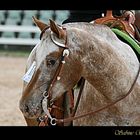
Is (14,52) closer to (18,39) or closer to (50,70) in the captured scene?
(18,39)

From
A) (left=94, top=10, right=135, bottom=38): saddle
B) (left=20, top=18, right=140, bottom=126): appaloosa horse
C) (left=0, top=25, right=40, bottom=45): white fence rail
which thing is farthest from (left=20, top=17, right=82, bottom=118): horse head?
(left=0, top=25, right=40, bottom=45): white fence rail

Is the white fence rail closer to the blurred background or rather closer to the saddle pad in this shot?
the blurred background

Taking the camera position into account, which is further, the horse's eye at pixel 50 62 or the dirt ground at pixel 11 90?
the dirt ground at pixel 11 90

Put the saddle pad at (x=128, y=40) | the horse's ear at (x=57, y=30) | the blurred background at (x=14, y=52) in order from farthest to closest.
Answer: the blurred background at (x=14, y=52) < the saddle pad at (x=128, y=40) < the horse's ear at (x=57, y=30)

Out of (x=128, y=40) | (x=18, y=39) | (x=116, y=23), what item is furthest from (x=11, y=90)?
(x=128, y=40)

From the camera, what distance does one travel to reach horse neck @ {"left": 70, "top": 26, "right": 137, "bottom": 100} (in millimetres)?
2916

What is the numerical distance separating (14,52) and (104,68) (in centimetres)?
1006

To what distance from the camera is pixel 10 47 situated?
12.6m

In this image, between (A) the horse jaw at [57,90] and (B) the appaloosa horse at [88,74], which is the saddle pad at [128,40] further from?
(A) the horse jaw at [57,90]

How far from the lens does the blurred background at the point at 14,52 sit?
636 cm

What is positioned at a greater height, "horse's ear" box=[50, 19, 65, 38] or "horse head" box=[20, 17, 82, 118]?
"horse's ear" box=[50, 19, 65, 38]

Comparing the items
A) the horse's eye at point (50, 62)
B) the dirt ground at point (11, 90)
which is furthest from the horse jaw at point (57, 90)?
the dirt ground at point (11, 90)
